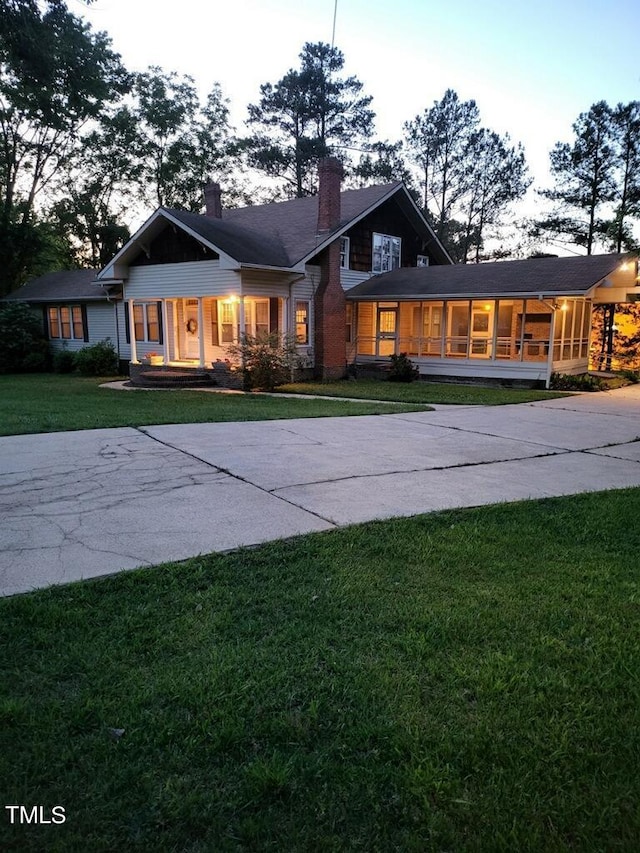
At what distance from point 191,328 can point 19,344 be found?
8603 millimetres

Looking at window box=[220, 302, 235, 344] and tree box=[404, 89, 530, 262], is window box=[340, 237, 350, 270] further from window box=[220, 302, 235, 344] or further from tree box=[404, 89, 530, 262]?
tree box=[404, 89, 530, 262]

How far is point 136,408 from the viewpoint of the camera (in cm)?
1179

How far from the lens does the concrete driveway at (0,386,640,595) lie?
4.32 metres

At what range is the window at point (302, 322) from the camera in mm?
18891

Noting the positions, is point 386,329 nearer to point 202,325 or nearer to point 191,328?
point 202,325

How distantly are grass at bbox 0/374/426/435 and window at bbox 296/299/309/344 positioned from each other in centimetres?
467

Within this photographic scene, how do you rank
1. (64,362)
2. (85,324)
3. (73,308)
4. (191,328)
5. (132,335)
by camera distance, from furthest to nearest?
1. (73,308)
2. (85,324)
3. (64,362)
4. (191,328)
5. (132,335)

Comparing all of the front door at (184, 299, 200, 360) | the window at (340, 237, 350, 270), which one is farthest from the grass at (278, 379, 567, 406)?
the window at (340, 237, 350, 270)

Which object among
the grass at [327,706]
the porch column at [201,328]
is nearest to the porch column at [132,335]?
the porch column at [201,328]

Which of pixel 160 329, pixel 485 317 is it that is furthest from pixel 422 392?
pixel 160 329

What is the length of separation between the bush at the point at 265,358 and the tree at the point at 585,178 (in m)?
22.2

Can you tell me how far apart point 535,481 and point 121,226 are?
32209 millimetres

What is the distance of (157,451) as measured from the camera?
741 centimetres

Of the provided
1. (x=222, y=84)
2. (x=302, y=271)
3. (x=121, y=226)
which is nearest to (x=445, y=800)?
(x=302, y=271)
